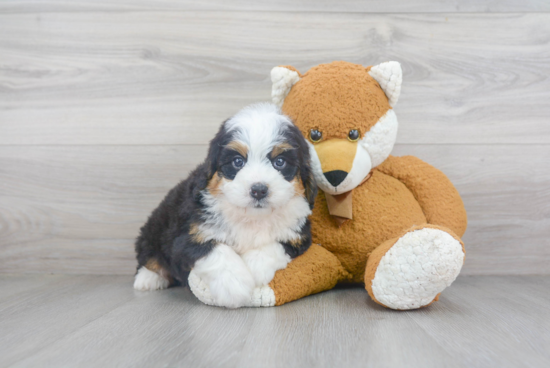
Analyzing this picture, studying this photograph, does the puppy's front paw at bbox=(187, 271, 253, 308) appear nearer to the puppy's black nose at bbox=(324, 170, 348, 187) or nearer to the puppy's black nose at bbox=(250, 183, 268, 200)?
the puppy's black nose at bbox=(250, 183, 268, 200)

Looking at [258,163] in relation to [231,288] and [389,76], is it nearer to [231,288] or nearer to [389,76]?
[231,288]

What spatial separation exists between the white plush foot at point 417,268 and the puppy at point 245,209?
29 cm

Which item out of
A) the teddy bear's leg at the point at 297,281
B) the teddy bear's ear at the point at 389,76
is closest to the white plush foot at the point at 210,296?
the teddy bear's leg at the point at 297,281

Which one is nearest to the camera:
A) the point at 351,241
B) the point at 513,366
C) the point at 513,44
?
the point at 513,366

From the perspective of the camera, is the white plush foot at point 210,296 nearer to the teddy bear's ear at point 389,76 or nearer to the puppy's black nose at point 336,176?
the puppy's black nose at point 336,176

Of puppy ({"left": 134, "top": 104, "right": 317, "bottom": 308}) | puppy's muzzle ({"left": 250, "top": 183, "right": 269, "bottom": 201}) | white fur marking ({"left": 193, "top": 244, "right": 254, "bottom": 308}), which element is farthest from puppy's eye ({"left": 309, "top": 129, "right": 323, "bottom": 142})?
white fur marking ({"left": 193, "top": 244, "right": 254, "bottom": 308})

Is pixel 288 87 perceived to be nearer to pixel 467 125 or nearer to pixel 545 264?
pixel 467 125

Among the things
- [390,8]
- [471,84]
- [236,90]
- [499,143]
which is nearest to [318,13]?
[390,8]

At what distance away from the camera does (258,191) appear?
1.23 meters

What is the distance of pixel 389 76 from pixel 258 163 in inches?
22.2

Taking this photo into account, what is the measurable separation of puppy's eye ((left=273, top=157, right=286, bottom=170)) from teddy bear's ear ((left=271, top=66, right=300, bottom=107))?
366 millimetres

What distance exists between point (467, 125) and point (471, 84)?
7.1 inches

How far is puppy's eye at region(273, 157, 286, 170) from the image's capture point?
4.29 feet

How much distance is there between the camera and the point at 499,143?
1.94 m
